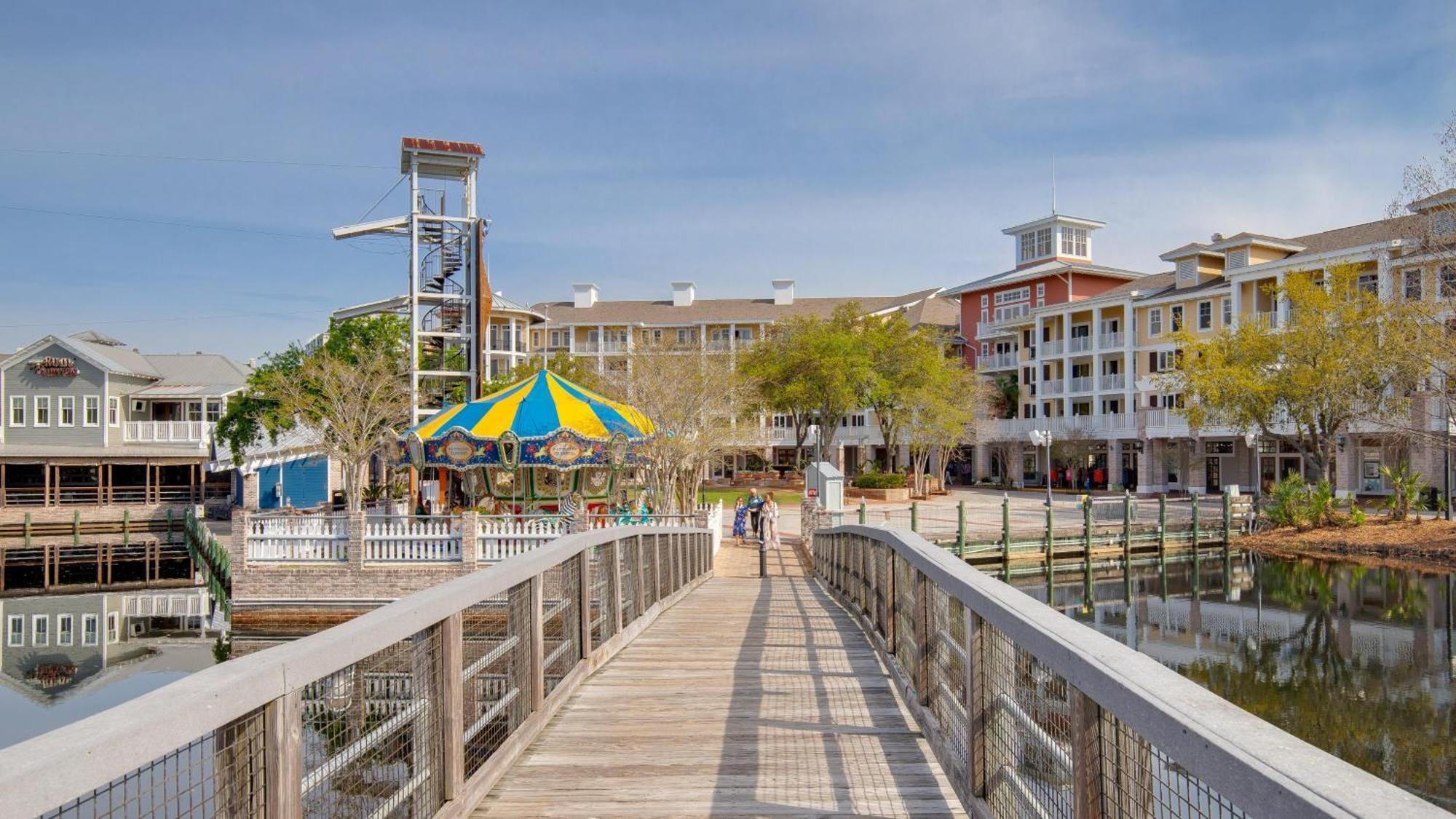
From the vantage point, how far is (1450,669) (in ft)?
61.8

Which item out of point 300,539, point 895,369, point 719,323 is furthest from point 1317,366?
point 719,323

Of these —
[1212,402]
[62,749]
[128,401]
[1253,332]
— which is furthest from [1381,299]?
[128,401]

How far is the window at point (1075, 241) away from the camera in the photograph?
2418 inches

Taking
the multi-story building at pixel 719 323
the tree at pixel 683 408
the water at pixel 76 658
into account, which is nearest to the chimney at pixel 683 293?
the multi-story building at pixel 719 323

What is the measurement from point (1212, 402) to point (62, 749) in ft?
127

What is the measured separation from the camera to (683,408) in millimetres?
40062

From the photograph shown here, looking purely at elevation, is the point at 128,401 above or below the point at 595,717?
above

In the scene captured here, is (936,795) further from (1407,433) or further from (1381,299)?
(1381,299)

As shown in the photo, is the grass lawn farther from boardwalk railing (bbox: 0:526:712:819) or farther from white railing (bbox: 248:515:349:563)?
boardwalk railing (bbox: 0:526:712:819)

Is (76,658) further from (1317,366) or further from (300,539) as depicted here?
(1317,366)

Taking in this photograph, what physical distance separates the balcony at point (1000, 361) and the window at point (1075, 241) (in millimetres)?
6773

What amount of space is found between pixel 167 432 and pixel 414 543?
3075 centimetres

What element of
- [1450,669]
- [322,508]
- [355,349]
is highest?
[355,349]

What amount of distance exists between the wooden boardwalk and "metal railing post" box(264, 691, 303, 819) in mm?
1611
